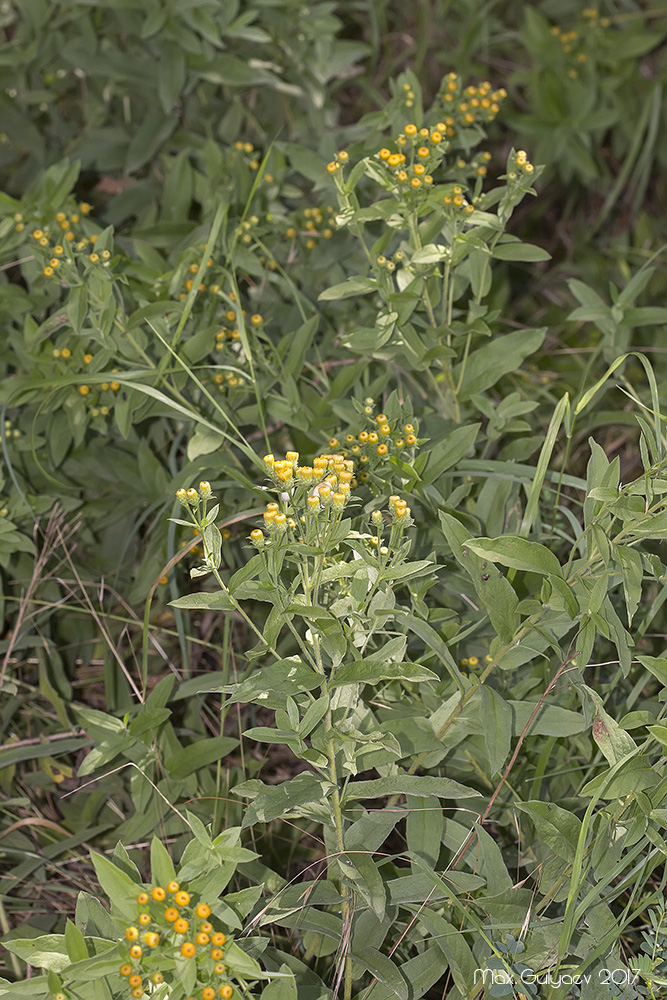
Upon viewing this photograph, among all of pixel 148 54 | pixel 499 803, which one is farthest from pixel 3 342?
pixel 499 803

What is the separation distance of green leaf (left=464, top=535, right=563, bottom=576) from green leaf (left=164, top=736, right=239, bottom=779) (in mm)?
689

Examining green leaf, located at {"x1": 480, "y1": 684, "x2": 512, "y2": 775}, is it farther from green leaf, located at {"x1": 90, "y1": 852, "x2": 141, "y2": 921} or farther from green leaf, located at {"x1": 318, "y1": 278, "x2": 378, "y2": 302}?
green leaf, located at {"x1": 318, "y1": 278, "x2": 378, "y2": 302}

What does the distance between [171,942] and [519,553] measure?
707mm

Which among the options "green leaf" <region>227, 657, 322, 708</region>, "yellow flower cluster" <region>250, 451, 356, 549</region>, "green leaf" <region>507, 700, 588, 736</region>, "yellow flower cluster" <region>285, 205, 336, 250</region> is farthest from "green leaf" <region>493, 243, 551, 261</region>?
"green leaf" <region>227, 657, 322, 708</region>

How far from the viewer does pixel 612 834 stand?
1468 mm

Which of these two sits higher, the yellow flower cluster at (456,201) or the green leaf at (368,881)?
the yellow flower cluster at (456,201)

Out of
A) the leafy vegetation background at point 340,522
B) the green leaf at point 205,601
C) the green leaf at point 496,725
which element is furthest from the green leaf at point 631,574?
the green leaf at point 205,601

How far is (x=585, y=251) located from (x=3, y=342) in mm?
1963

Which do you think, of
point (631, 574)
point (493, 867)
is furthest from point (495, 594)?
point (493, 867)

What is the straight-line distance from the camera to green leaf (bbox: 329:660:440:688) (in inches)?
53.3

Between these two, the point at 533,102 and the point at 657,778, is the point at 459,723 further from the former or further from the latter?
the point at 533,102

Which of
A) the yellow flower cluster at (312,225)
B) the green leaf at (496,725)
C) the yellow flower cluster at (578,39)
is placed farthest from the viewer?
the yellow flower cluster at (578,39)

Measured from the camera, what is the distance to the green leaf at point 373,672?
135 cm

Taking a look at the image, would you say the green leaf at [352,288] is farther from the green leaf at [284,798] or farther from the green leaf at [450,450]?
the green leaf at [284,798]
